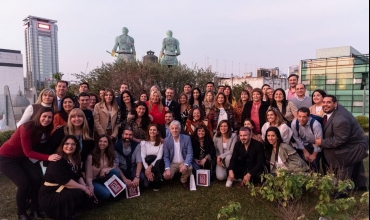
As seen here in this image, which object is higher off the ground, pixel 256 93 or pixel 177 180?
pixel 256 93

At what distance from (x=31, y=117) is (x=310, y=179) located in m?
3.74

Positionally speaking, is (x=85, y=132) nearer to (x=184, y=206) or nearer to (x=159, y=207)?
(x=159, y=207)

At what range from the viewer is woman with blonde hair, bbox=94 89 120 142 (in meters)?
Result: 5.27

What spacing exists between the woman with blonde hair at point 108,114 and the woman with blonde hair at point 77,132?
3.14 feet

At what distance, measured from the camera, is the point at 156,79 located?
51.8 ft

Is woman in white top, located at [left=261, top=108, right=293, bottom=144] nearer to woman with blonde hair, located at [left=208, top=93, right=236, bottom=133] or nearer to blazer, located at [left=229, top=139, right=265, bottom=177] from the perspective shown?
blazer, located at [left=229, top=139, right=265, bottom=177]

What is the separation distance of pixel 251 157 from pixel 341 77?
2638 cm

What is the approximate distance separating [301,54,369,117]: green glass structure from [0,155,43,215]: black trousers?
25.8 m

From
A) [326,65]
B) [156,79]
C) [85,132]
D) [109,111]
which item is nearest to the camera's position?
[85,132]

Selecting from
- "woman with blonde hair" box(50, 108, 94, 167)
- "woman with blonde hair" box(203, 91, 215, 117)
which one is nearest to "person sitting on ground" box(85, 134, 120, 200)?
"woman with blonde hair" box(50, 108, 94, 167)

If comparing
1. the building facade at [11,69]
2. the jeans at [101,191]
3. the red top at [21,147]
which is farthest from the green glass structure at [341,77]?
the building facade at [11,69]

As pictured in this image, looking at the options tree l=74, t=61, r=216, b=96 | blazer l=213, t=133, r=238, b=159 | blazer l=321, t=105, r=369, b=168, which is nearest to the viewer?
blazer l=321, t=105, r=369, b=168

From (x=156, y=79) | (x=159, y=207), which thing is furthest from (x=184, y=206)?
(x=156, y=79)

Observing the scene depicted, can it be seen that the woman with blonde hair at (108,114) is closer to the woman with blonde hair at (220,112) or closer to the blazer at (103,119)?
the blazer at (103,119)
